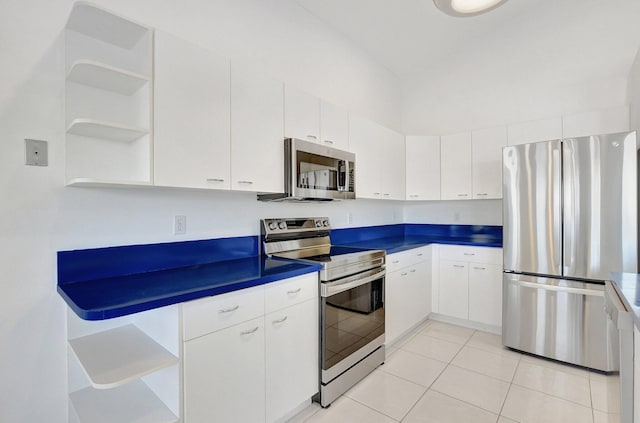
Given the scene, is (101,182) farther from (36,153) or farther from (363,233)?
(363,233)

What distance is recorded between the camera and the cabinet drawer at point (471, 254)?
3035mm

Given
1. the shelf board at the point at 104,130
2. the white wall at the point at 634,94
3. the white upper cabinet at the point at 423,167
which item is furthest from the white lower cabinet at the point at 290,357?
→ the white wall at the point at 634,94

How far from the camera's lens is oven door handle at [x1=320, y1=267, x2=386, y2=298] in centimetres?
197

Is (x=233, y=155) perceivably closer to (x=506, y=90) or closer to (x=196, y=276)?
(x=196, y=276)

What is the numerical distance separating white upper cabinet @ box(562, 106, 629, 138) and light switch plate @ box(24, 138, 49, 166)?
3898mm

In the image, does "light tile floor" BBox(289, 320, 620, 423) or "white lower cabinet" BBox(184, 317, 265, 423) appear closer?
"white lower cabinet" BBox(184, 317, 265, 423)

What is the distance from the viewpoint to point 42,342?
1.45 metres

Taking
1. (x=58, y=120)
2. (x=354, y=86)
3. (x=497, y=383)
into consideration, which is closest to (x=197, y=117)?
(x=58, y=120)

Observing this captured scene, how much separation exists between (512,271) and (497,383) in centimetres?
96

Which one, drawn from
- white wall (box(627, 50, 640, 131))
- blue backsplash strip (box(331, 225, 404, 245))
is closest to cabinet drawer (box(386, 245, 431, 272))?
blue backsplash strip (box(331, 225, 404, 245))

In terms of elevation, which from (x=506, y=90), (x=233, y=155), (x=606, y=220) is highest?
(x=506, y=90)

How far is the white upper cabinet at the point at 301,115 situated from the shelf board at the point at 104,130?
94cm

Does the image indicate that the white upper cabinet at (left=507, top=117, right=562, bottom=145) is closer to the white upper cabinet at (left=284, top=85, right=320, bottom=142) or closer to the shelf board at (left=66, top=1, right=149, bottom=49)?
the white upper cabinet at (left=284, top=85, right=320, bottom=142)

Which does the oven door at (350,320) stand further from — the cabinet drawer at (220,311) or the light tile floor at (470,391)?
the cabinet drawer at (220,311)
